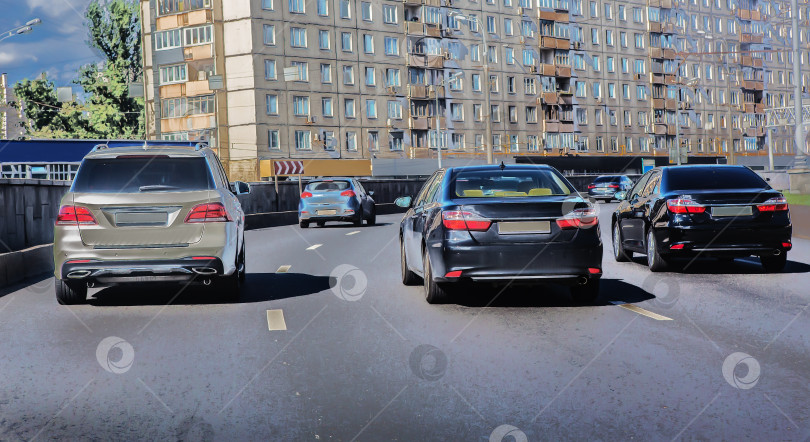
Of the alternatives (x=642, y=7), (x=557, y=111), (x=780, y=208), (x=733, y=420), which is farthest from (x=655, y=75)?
(x=733, y=420)

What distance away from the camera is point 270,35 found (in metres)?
64.8

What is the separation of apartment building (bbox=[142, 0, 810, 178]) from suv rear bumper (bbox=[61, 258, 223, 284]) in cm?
4505

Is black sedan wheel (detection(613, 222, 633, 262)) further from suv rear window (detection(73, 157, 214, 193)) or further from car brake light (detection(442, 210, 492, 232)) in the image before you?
suv rear window (detection(73, 157, 214, 193))

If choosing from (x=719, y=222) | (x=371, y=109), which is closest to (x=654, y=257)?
(x=719, y=222)

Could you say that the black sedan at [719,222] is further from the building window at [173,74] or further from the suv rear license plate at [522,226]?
the building window at [173,74]

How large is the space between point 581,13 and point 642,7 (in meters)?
8.53

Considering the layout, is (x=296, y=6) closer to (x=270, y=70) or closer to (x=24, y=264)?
(x=270, y=70)

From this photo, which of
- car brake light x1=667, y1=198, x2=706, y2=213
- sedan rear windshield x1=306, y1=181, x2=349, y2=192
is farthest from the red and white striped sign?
car brake light x1=667, y1=198, x2=706, y2=213

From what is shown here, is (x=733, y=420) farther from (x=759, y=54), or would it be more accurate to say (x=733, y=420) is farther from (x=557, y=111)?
(x=759, y=54)

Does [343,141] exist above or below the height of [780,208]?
above

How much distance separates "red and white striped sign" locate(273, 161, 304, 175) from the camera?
3626 cm

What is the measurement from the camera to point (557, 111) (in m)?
81.6

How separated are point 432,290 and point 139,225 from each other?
2.98 meters

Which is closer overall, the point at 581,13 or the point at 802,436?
the point at 802,436
